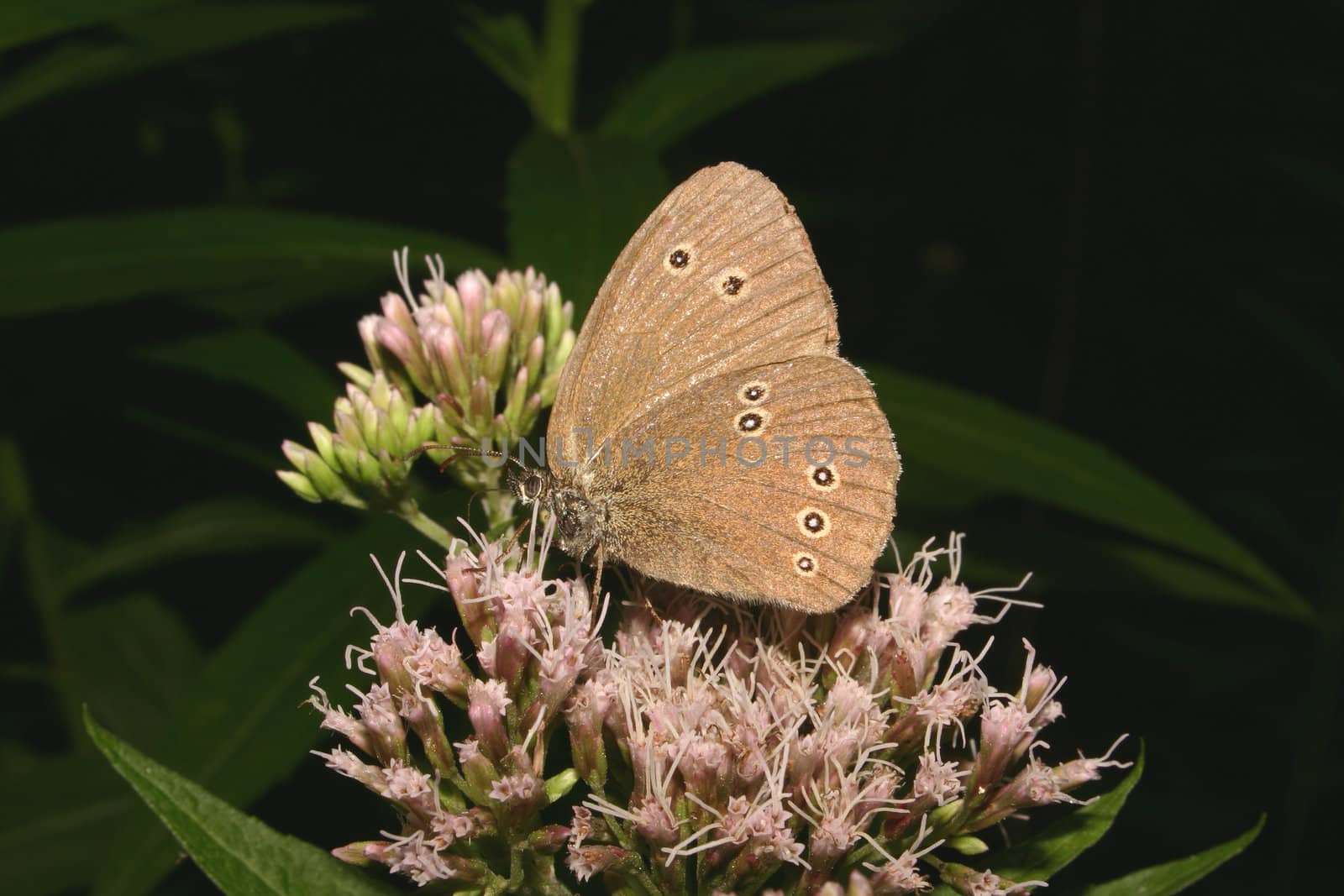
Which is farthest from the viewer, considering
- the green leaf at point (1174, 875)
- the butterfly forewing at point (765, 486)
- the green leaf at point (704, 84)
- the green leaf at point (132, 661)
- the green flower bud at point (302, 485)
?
the green leaf at point (132, 661)

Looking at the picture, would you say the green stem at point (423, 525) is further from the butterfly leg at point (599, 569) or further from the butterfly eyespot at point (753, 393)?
the butterfly eyespot at point (753, 393)

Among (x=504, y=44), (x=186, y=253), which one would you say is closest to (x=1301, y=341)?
(x=504, y=44)

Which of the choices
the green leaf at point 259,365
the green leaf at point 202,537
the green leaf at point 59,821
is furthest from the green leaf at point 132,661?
the green leaf at point 259,365

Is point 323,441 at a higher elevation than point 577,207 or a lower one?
lower

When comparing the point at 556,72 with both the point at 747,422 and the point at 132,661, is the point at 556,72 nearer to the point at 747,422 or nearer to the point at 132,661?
the point at 747,422

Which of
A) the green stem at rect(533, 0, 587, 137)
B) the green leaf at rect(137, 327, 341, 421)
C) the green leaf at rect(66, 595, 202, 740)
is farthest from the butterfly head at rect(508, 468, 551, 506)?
the green leaf at rect(66, 595, 202, 740)

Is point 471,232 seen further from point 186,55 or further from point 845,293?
point 845,293
